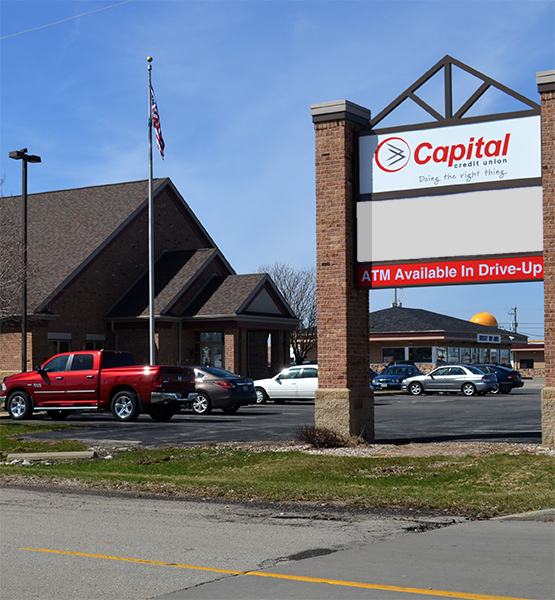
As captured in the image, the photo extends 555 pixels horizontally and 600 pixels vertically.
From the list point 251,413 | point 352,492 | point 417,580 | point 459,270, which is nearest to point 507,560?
point 417,580

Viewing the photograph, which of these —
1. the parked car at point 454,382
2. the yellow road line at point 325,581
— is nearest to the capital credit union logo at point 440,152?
the yellow road line at point 325,581

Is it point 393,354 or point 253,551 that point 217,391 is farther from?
point 393,354

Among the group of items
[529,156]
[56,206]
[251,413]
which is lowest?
[251,413]

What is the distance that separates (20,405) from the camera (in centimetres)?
2661

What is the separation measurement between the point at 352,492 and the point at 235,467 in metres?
3.38

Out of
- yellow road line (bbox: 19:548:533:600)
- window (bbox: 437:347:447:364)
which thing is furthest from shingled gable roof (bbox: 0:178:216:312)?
yellow road line (bbox: 19:548:533:600)

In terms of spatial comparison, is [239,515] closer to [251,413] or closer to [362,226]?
[362,226]

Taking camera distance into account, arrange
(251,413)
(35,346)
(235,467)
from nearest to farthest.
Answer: (235,467) < (251,413) < (35,346)

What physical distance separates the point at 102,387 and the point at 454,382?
22570 mm

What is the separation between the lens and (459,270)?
17.5 m

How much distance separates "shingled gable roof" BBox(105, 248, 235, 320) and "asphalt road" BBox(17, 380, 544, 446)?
1216cm

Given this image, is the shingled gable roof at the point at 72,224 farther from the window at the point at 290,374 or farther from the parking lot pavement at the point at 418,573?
the parking lot pavement at the point at 418,573

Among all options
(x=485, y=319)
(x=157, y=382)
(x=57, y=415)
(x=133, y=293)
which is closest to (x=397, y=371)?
(x=133, y=293)

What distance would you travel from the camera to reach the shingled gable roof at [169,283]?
41812 mm
